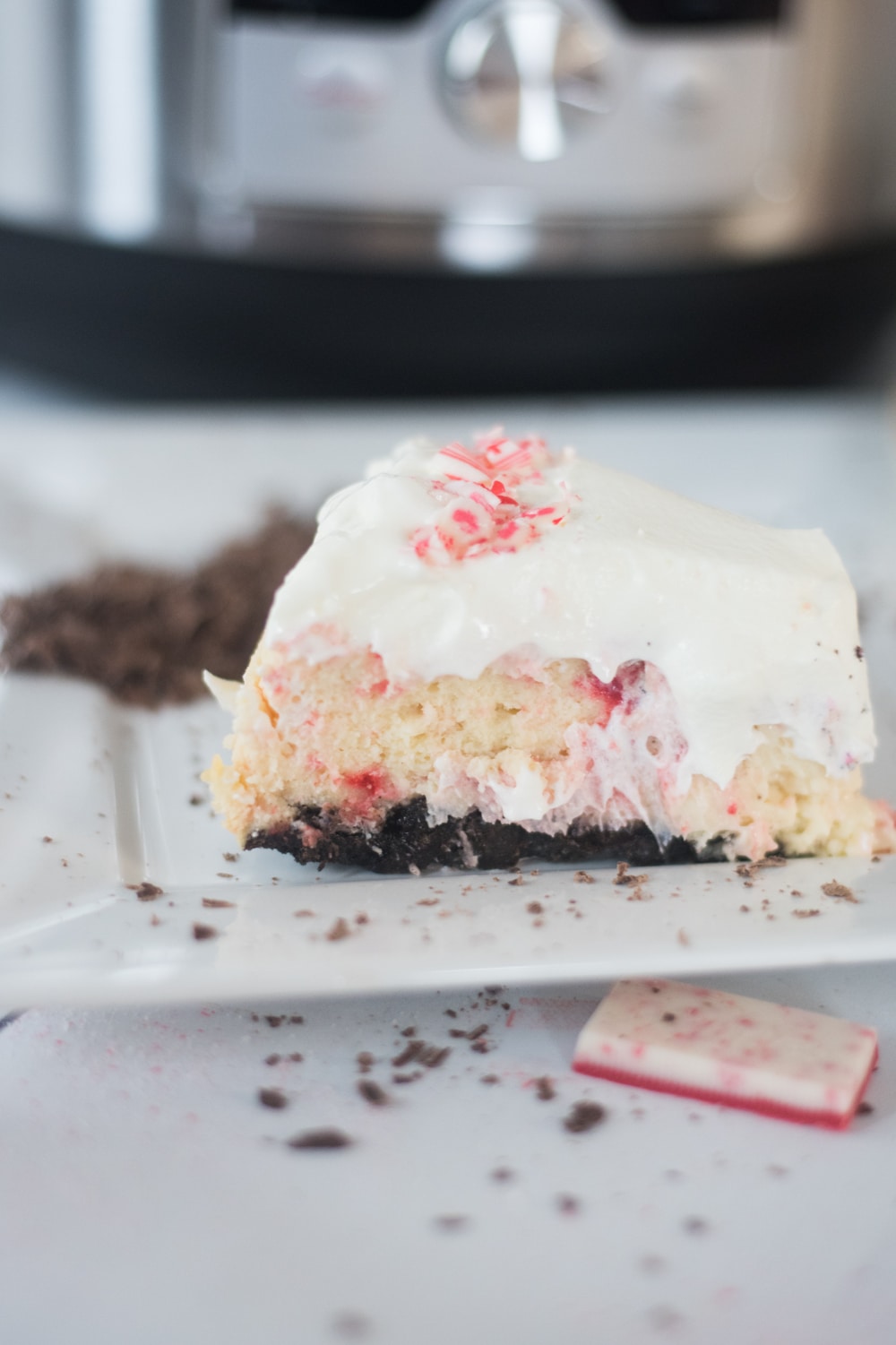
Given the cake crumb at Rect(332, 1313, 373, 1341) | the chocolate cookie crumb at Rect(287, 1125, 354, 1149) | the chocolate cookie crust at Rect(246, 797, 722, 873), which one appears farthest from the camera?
the chocolate cookie crust at Rect(246, 797, 722, 873)

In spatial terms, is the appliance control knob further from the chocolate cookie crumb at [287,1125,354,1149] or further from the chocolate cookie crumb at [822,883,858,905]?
the chocolate cookie crumb at [287,1125,354,1149]

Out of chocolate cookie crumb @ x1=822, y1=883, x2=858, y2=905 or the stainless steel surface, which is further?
→ the stainless steel surface

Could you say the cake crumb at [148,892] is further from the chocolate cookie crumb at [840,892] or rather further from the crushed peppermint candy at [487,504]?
the chocolate cookie crumb at [840,892]

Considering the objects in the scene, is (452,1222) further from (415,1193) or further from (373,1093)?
(373,1093)

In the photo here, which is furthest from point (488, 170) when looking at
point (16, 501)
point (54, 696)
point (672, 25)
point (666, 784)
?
point (666, 784)

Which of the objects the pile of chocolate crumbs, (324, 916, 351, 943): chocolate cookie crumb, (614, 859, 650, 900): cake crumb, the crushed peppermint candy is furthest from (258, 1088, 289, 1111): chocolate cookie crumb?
the pile of chocolate crumbs
